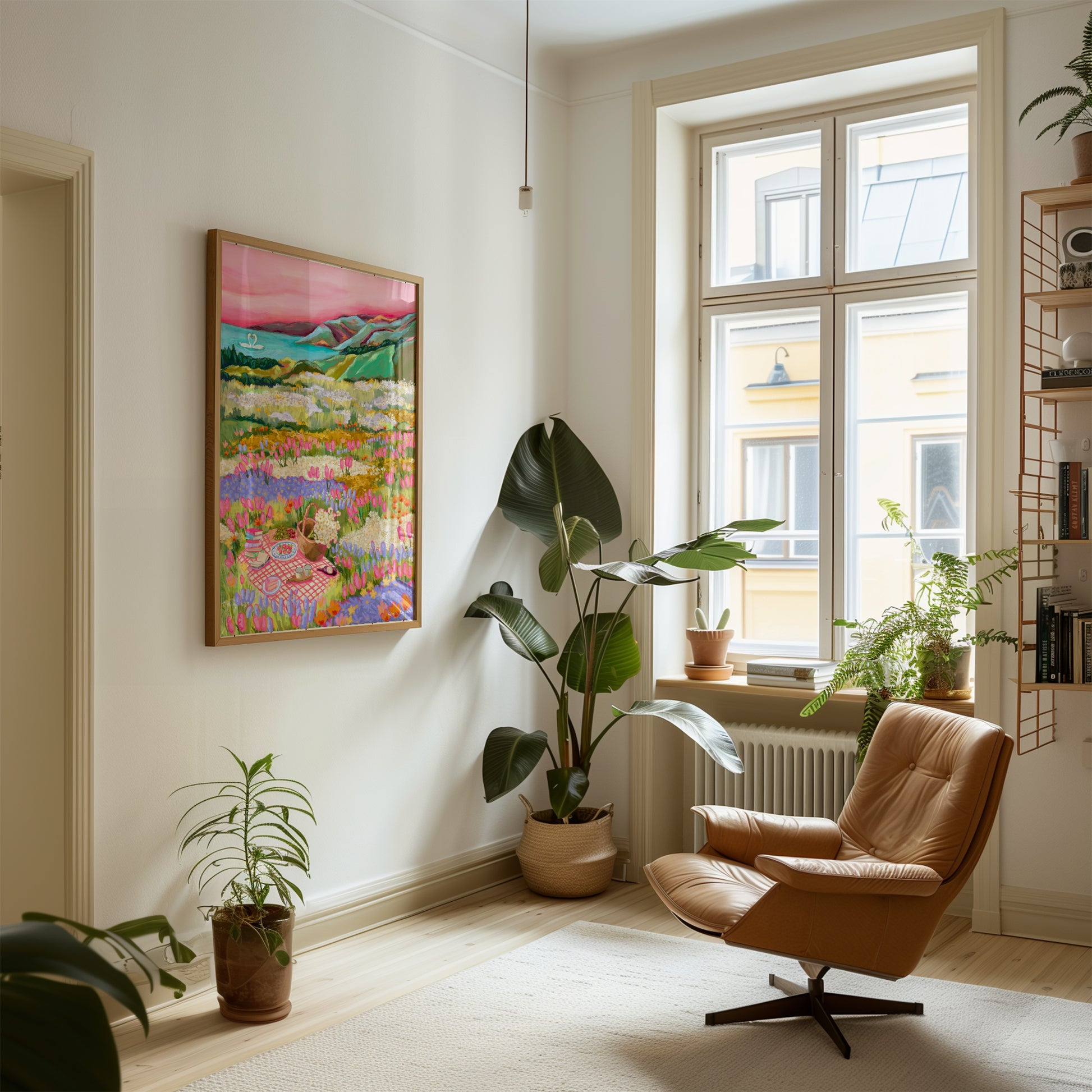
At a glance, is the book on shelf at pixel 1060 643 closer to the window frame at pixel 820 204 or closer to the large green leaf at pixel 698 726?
the large green leaf at pixel 698 726

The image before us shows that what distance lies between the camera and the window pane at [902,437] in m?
4.27

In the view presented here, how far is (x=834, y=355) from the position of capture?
4453 mm

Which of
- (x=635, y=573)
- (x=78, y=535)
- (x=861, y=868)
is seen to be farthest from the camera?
(x=635, y=573)

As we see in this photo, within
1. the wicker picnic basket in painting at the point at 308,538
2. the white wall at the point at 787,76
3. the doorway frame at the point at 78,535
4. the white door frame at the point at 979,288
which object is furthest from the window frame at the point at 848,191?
the doorway frame at the point at 78,535

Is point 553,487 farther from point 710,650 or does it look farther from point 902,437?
point 902,437

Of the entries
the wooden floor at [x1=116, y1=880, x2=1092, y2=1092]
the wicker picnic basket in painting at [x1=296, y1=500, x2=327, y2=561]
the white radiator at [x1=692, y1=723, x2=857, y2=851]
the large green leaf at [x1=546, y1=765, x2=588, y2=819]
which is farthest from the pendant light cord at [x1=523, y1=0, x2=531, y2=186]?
the wooden floor at [x1=116, y1=880, x2=1092, y2=1092]

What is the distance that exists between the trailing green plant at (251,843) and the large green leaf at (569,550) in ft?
3.74

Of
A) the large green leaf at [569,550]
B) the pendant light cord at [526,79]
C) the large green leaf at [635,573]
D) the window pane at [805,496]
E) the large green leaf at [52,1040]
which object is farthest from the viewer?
the window pane at [805,496]

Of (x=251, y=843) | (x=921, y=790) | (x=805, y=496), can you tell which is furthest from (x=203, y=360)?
(x=805, y=496)

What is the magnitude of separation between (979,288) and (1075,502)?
2.67 ft

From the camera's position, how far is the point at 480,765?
14.1ft

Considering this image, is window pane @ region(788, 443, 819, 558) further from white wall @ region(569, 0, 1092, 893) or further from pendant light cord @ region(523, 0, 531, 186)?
pendant light cord @ region(523, 0, 531, 186)

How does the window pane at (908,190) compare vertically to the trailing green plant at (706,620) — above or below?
above

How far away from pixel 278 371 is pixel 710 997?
220cm
